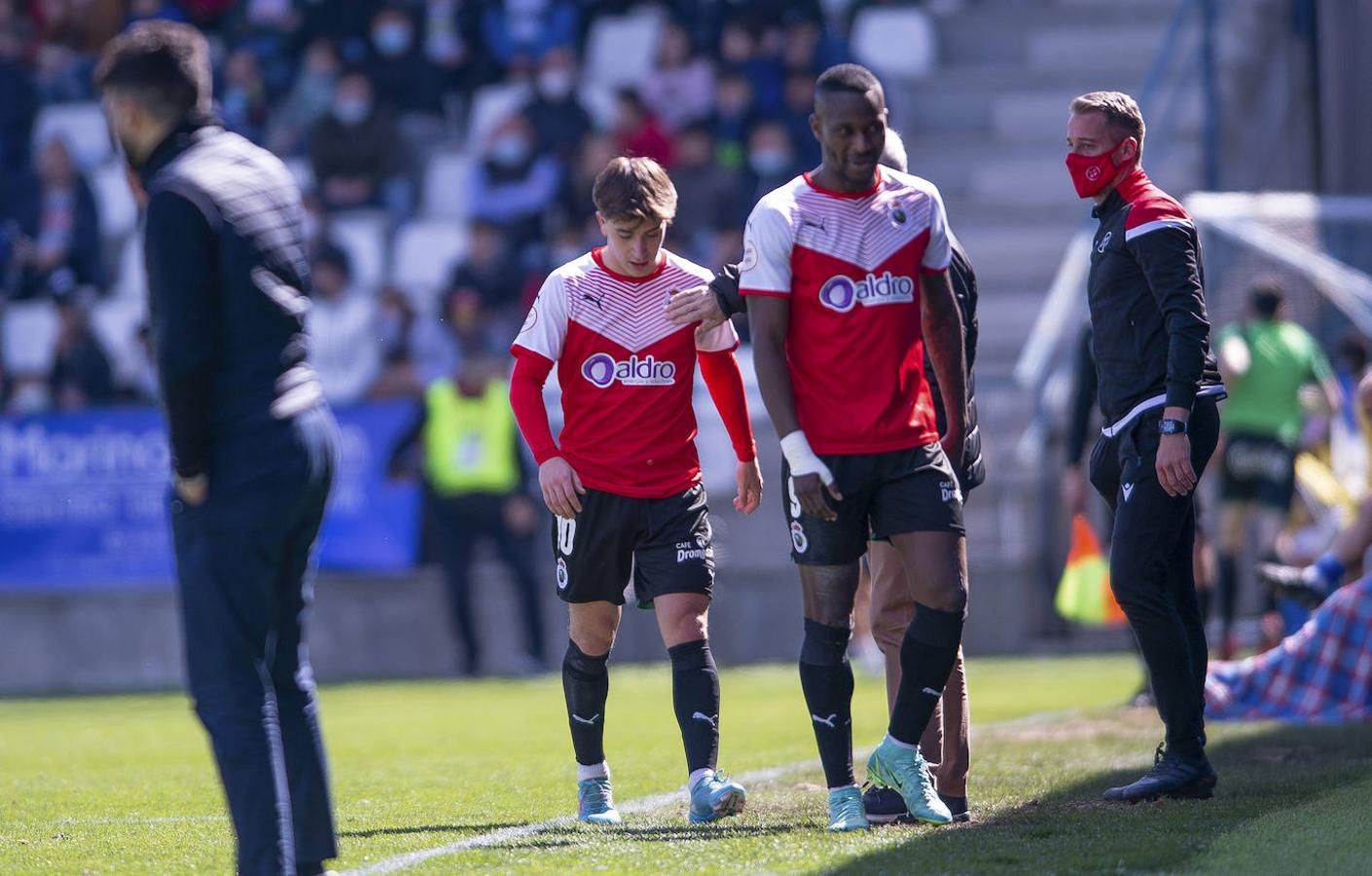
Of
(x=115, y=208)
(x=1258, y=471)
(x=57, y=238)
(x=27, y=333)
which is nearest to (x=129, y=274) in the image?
(x=57, y=238)

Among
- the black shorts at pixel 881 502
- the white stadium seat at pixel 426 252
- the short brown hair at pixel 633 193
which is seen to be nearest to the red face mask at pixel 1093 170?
the black shorts at pixel 881 502

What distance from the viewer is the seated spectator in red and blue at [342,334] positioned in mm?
16453

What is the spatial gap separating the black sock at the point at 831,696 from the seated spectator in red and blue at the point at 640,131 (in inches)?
469

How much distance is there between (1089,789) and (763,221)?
2255 mm

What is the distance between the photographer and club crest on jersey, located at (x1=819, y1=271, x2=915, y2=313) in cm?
546

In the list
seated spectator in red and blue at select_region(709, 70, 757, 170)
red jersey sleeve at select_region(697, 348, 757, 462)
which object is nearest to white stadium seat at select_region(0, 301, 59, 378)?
seated spectator in red and blue at select_region(709, 70, 757, 170)

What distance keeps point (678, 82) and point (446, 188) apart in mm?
2523

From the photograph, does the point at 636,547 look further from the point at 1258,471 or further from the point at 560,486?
the point at 1258,471

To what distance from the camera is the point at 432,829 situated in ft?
19.6

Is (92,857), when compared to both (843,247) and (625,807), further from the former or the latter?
(843,247)

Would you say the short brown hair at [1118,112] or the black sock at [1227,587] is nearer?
the short brown hair at [1118,112]

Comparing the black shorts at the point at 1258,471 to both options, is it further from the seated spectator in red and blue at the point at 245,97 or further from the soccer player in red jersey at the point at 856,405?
the seated spectator in red and blue at the point at 245,97

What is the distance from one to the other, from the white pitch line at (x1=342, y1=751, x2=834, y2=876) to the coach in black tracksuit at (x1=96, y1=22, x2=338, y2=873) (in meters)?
Answer: 0.65

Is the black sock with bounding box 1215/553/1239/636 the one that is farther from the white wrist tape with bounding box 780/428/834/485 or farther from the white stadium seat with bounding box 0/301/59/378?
the white stadium seat with bounding box 0/301/59/378
